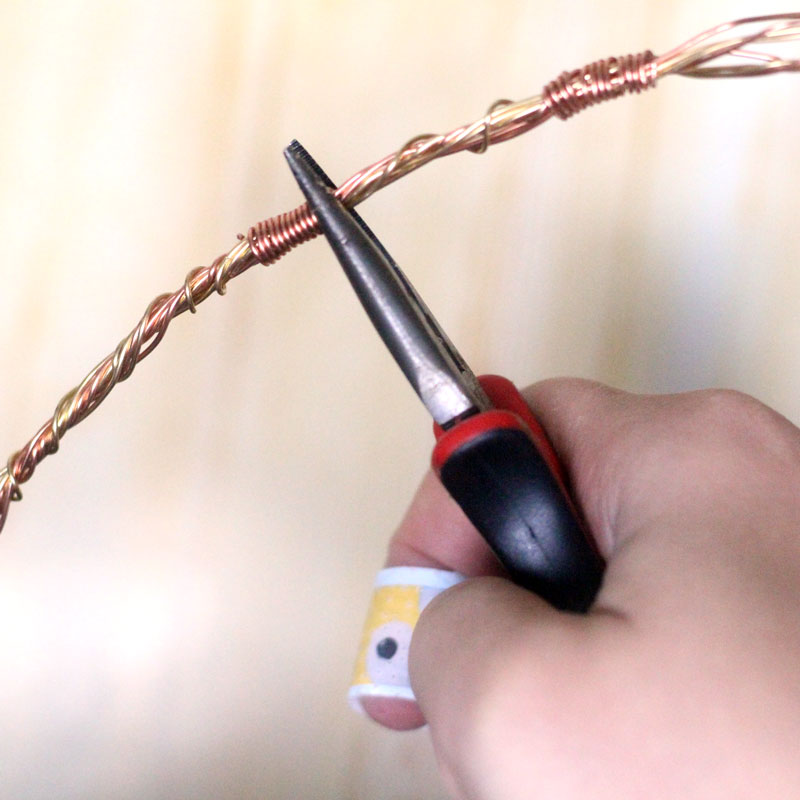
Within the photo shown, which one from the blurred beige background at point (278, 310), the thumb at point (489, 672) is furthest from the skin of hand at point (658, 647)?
the blurred beige background at point (278, 310)

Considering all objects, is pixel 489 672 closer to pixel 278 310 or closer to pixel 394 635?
pixel 394 635

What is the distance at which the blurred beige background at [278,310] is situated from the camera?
11.1 inches

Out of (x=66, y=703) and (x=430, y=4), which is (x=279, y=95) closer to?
(x=430, y=4)

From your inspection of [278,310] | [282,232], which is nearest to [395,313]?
[282,232]

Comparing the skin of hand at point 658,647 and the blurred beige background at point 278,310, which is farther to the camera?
the blurred beige background at point 278,310

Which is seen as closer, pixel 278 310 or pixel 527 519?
pixel 527 519

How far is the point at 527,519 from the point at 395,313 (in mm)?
55

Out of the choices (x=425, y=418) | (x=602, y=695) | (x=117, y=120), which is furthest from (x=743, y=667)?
(x=117, y=120)

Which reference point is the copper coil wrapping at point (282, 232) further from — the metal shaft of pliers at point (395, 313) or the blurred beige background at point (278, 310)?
the blurred beige background at point (278, 310)

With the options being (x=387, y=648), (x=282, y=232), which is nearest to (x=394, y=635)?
(x=387, y=648)

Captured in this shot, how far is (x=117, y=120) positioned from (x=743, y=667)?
0.97 feet

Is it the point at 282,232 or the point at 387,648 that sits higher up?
the point at 282,232

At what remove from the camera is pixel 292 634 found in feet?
0.94

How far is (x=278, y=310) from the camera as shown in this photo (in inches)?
12.2
